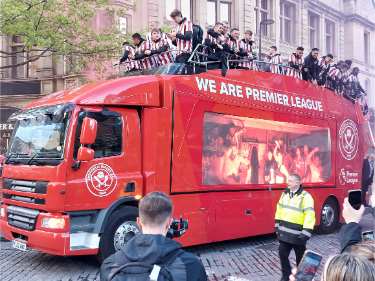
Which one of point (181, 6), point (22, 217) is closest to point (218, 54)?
point (22, 217)

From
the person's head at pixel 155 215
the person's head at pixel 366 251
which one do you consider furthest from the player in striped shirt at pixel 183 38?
the person's head at pixel 366 251

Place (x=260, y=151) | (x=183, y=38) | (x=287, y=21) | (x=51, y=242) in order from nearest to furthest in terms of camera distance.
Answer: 1. (x=51, y=242)
2. (x=183, y=38)
3. (x=260, y=151)
4. (x=287, y=21)

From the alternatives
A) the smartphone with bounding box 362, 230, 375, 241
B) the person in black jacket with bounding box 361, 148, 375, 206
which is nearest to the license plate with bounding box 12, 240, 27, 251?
the smartphone with bounding box 362, 230, 375, 241

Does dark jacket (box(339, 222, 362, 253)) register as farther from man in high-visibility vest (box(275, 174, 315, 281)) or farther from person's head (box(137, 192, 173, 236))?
man in high-visibility vest (box(275, 174, 315, 281))

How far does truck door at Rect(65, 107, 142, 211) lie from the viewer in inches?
284

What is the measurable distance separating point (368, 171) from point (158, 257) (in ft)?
39.0

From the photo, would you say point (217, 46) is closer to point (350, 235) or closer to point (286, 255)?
point (286, 255)

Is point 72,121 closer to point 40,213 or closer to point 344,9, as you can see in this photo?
point 40,213

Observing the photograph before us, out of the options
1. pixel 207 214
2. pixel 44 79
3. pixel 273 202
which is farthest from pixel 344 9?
pixel 207 214

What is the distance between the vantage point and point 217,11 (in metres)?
25.2

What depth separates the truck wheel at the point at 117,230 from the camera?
733 centimetres

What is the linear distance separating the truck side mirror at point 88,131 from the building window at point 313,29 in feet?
67.3

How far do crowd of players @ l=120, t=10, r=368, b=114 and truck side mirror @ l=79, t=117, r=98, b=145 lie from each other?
243 cm

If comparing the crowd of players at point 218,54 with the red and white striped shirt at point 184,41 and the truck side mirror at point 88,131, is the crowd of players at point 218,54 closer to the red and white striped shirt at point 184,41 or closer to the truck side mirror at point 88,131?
the red and white striped shirt at point 184,41
